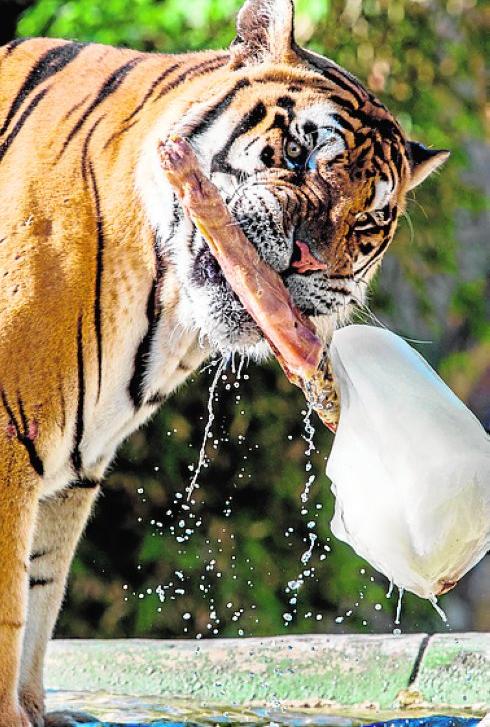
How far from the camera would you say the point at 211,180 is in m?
2.50

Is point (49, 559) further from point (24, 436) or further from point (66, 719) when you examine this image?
point (24, 436)

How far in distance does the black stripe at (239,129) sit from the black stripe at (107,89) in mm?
285

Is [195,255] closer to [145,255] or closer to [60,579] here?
[145,255]

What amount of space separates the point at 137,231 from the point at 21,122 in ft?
1.08

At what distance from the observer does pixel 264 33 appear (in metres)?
2.66

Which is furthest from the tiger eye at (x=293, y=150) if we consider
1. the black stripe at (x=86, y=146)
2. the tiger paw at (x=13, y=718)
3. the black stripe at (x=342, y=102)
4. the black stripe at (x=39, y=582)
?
the tiger paw at (x=13, y=718)

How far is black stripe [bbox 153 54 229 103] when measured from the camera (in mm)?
2689

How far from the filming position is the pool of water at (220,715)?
105 inches

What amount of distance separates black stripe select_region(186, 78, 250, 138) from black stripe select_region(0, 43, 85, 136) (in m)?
0.37

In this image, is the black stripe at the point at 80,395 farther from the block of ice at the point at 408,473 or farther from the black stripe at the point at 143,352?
the block of ice at the point at 408,473

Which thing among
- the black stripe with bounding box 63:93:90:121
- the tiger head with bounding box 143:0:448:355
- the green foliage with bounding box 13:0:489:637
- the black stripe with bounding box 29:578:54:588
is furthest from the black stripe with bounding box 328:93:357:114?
the green foliage with bounding box 13:0:489:637

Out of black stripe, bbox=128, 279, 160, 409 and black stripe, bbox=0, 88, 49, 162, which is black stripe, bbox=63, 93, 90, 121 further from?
black stripe, bbox=128, 279, 160, 409

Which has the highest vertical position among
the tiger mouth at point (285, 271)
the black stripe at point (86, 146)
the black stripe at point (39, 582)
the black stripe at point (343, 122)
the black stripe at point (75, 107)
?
the black stripe at point (343, 122)

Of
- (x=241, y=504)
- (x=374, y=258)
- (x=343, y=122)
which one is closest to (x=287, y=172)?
(x=343, y=122)
